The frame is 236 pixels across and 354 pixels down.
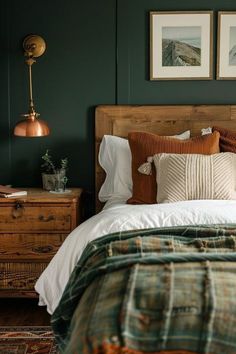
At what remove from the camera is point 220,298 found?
1.83 m

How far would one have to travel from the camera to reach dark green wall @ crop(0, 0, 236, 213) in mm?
4090

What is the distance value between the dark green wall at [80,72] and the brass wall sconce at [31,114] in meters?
0.07

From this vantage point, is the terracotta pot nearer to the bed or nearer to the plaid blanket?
the bed

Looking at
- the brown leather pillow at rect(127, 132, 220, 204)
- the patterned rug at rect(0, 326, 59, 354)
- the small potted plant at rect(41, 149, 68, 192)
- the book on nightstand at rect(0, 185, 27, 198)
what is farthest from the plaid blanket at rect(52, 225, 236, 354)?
the small potted plant at rect(41, 149, 68, 192)

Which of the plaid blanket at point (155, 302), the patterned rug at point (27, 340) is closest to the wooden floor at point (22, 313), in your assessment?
the patterned rug at point (27, 340)

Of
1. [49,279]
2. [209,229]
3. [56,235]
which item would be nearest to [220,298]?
[209,229]

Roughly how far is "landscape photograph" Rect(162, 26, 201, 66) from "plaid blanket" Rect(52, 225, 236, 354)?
2166 millimetres

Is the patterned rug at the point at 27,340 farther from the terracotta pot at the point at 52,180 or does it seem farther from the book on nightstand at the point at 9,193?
the terracotta pot at the point at 52,180

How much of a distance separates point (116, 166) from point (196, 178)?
72 cm

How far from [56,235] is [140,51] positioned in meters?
1.42

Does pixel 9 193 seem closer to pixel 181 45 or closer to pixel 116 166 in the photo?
pixel 116 166

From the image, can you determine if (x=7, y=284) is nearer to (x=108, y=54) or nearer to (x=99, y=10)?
(x=108, y=54)

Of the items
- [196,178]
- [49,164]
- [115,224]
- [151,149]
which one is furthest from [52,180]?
[115,224]

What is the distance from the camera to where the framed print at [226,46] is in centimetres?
403
